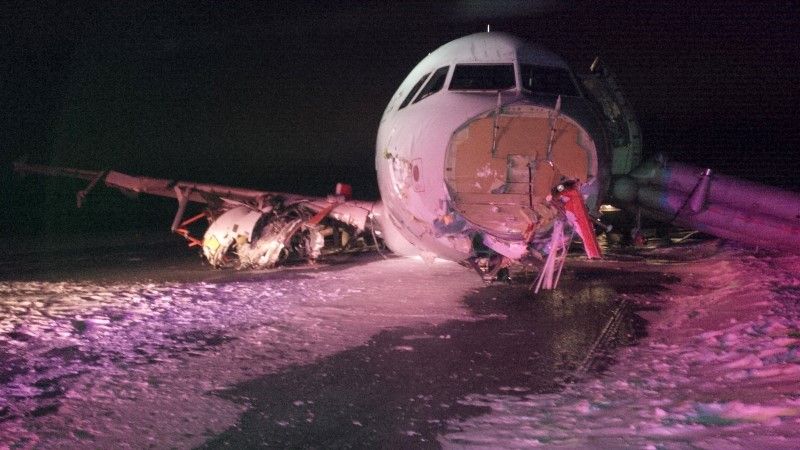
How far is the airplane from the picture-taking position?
24.7 feet

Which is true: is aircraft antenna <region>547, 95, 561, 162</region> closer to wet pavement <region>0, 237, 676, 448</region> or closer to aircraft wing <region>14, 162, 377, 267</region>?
wet pavement <region>0, 237, 676, 448</region>

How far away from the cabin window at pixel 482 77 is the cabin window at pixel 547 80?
0.19m

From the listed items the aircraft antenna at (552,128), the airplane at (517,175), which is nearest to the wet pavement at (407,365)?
the airplane at (517,175)

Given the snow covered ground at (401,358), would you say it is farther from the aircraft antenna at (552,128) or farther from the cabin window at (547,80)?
the cabin window at (547,80)

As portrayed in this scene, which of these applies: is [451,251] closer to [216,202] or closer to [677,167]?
[677,167]

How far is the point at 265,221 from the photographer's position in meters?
13.3

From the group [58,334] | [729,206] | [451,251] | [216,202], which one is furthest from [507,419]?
[216,202]

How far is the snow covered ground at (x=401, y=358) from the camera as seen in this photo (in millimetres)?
4605

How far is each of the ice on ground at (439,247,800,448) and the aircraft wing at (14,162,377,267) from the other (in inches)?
269

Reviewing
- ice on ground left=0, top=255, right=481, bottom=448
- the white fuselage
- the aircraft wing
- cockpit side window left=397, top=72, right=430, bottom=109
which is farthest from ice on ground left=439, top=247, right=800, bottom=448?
the aircraft wing

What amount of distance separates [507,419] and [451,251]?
13.5 ft

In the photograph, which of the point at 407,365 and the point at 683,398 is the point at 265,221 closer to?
the point at 407,365

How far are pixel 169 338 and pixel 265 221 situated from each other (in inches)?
240

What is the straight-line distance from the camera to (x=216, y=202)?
47.6 ft
